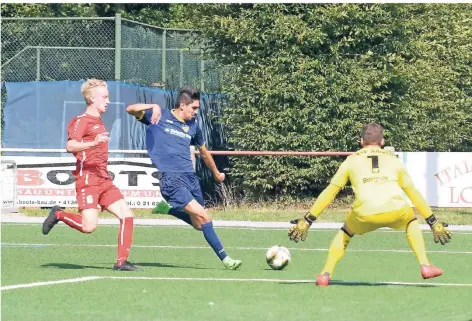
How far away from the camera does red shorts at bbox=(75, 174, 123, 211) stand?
489 inches

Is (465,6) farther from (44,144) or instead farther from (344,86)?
(44,144)

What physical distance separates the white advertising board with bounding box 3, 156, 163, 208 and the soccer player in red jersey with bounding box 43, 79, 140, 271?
38.3ft

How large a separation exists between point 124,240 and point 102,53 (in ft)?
52.4

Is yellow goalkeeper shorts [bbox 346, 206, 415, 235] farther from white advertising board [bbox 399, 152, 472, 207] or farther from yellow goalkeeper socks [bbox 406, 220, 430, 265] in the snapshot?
white advertising board [bbox 399, 152, 472, 207]

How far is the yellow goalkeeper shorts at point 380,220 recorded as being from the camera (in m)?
10.6

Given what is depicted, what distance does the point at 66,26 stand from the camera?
97.1 feet

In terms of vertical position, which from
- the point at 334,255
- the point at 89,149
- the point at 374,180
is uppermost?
the point at 89,149

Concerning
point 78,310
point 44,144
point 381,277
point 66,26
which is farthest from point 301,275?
point 66,26

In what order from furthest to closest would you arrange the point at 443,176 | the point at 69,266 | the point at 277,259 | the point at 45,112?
the point at 45,112
the point at 443,176
the point at 69,266
the point at 277,259

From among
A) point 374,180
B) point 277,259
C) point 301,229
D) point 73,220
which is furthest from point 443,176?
point 301,229

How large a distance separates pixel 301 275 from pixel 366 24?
14.6 metres

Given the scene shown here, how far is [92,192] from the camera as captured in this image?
12.4m

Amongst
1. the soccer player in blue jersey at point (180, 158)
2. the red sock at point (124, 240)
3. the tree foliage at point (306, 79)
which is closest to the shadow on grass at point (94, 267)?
the red sock at point (124, 240)

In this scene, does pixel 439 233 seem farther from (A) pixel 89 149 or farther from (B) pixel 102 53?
(B) pixel 102 53
